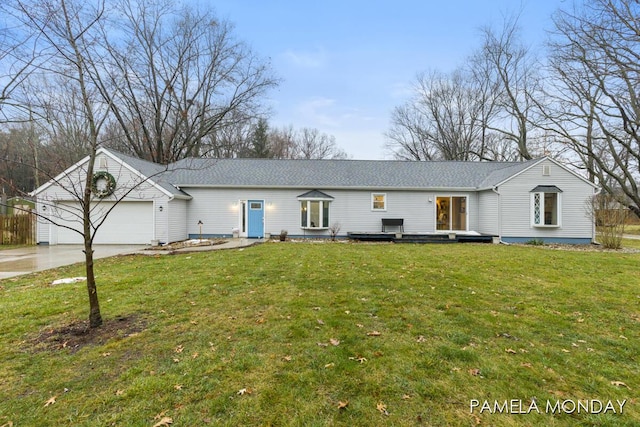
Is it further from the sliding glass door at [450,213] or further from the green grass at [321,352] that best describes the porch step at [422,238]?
the green grass at [321,352]

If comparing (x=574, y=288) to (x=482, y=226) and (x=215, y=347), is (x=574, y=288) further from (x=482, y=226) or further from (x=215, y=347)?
(x=482, y=226)

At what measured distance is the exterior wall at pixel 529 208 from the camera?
47.7ft

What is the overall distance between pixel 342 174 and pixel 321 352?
14652mm

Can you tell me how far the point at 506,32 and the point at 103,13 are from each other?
28029 millimetres

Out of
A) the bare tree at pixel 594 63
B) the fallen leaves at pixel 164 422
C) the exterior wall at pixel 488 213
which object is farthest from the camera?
the exterior wall at pixel 488 213

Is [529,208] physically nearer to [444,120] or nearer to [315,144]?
[444,120]

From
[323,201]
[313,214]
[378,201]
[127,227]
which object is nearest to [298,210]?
[313,214]

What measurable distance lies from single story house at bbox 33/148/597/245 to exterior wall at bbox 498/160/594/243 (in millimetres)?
49

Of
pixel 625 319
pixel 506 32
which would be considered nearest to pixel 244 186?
pixel 625 319

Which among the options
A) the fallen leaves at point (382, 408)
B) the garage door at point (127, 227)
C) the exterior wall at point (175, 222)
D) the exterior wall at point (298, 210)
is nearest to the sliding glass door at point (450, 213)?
the exterior wall at point (298, 210)

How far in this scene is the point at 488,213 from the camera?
50.4ft

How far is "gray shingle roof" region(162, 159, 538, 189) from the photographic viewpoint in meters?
16.0

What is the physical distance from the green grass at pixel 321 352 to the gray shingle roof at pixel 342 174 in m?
9.84

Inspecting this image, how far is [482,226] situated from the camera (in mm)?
15781
